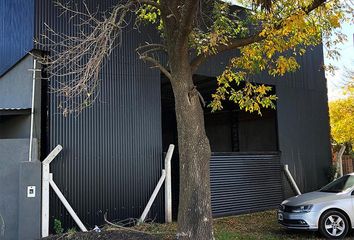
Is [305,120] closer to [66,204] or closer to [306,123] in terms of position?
[306,123]

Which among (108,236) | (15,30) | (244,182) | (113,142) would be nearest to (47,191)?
(113,142)

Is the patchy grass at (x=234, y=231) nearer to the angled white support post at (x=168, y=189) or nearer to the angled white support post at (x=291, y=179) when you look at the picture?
the angled white support post at (x=168, y=189)

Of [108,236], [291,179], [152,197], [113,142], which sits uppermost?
[113,142]

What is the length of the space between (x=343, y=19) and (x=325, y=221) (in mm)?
4713

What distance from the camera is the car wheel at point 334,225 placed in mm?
9938

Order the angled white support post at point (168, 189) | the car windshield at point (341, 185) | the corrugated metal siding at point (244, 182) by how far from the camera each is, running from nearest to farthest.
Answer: the car windshield at point (341, 185) < the angled white support post at point (168, 189) < the corrugated metal siding at point (244, 182)

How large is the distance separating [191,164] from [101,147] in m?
3.95

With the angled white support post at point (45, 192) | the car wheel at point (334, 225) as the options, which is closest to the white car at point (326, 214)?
the car wheel at point (334, 225)

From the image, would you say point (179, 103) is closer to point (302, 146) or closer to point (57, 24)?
point (57, 24)

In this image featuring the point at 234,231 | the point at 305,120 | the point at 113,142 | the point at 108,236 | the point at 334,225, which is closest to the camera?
the point at 108,236

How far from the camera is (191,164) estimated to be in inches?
302

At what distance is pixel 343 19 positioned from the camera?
984 cm

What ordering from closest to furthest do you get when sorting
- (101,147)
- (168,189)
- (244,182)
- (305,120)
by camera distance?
(101,147), (168,189), (244,182), (305,120)

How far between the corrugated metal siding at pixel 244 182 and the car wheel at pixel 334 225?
3819 millimetres
